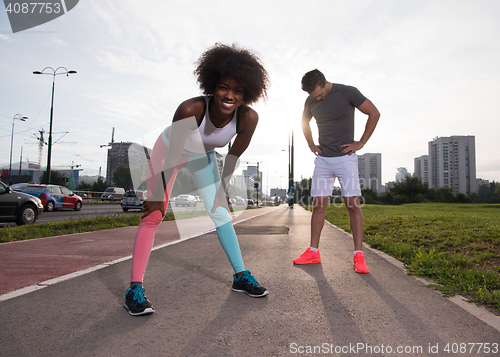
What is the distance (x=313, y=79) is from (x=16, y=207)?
9.26 m

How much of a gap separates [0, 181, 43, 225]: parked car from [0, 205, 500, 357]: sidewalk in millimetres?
7526

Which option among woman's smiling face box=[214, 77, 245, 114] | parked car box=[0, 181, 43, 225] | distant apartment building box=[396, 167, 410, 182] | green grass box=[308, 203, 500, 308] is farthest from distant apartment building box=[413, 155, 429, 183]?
woman's smiling face box=[214, 77, 245, 114]

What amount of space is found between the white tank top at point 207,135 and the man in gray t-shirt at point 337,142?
1.53 m

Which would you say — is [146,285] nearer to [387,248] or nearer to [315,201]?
[315,201]

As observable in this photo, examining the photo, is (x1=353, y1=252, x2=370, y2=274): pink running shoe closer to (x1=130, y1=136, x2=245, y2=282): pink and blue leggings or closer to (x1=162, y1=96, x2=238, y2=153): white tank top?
(x1=130, y1=136, x2=245, y2=282): pink and blue leggings

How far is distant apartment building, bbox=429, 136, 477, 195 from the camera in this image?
313ft

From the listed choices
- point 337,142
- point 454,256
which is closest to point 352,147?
point 337,142

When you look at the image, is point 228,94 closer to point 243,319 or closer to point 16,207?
point 243,319

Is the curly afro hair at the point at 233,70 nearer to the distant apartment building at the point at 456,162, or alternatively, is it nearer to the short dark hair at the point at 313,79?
the short dark hair at the point at 313,79

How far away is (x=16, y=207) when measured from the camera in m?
9.02

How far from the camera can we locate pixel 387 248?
477cm

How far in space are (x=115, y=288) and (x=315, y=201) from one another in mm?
2438

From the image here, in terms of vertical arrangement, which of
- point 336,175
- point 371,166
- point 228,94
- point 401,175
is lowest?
point 336,175

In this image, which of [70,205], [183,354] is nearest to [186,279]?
[183,354]
